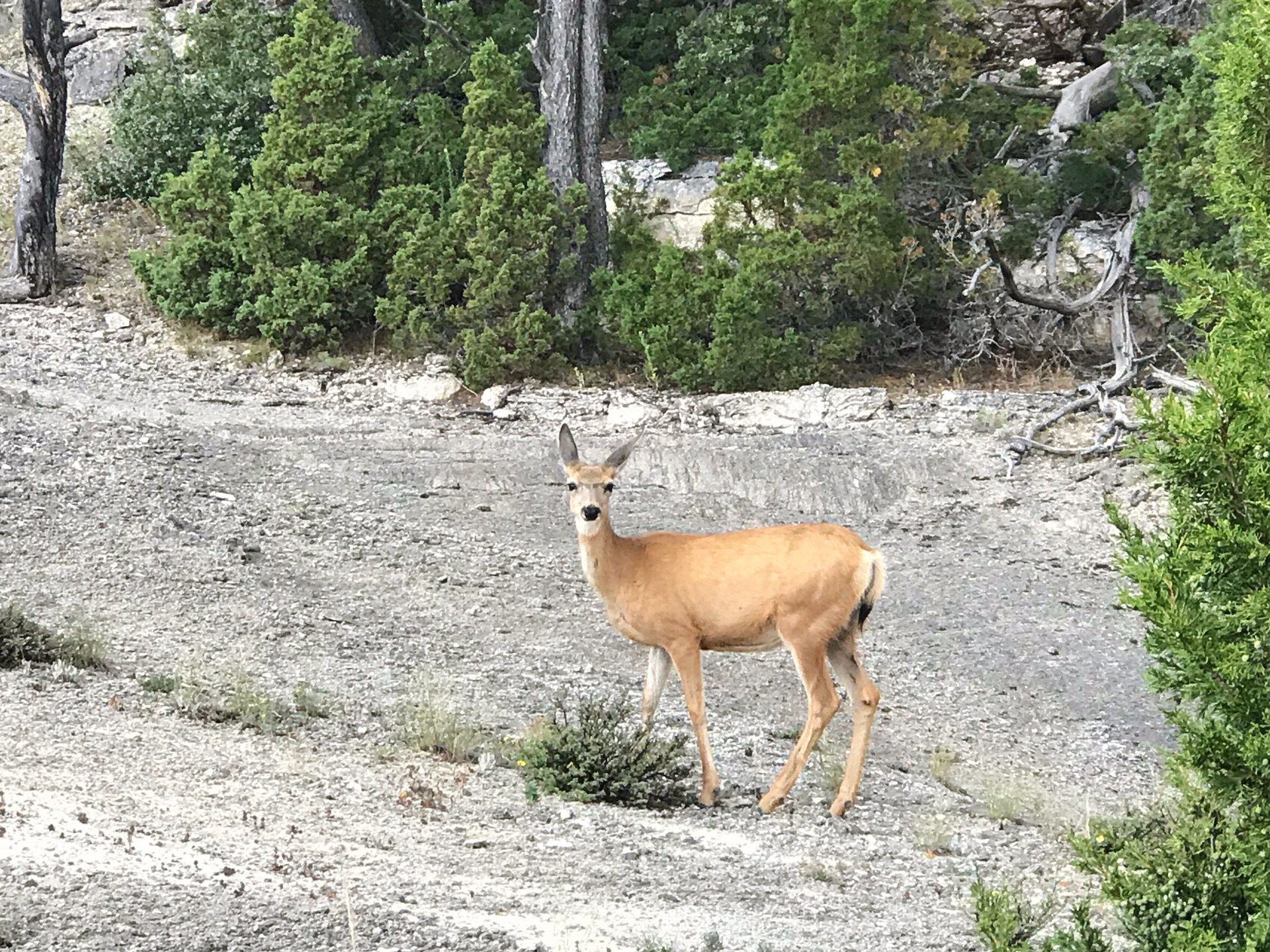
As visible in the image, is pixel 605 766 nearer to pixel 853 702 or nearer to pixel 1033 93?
pixel 853 702

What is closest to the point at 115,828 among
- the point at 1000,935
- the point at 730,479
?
the point at 1000,935

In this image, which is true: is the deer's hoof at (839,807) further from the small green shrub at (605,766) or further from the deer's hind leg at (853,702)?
the small green shrub at (605,766)

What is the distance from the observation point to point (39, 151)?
65.6ft

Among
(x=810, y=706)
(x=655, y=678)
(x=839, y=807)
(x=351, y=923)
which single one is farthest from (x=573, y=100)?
(x=351, y=923)

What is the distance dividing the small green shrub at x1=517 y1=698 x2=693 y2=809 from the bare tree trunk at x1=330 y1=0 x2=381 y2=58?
15.6 meters

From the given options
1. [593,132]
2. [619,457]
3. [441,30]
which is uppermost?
[441,30]

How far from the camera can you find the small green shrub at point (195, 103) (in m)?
21.1

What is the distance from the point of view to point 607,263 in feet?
63.1

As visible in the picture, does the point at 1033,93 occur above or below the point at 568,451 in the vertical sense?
above

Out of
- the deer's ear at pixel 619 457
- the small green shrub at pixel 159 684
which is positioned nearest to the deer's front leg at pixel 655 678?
the deer's ear at pixel 619 457

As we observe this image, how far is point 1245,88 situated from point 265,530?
9936mm

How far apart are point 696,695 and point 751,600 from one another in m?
0.54

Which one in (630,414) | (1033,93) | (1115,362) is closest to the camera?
(630,414)

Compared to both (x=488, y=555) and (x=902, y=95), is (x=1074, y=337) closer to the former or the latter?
(x=902, y=95)
